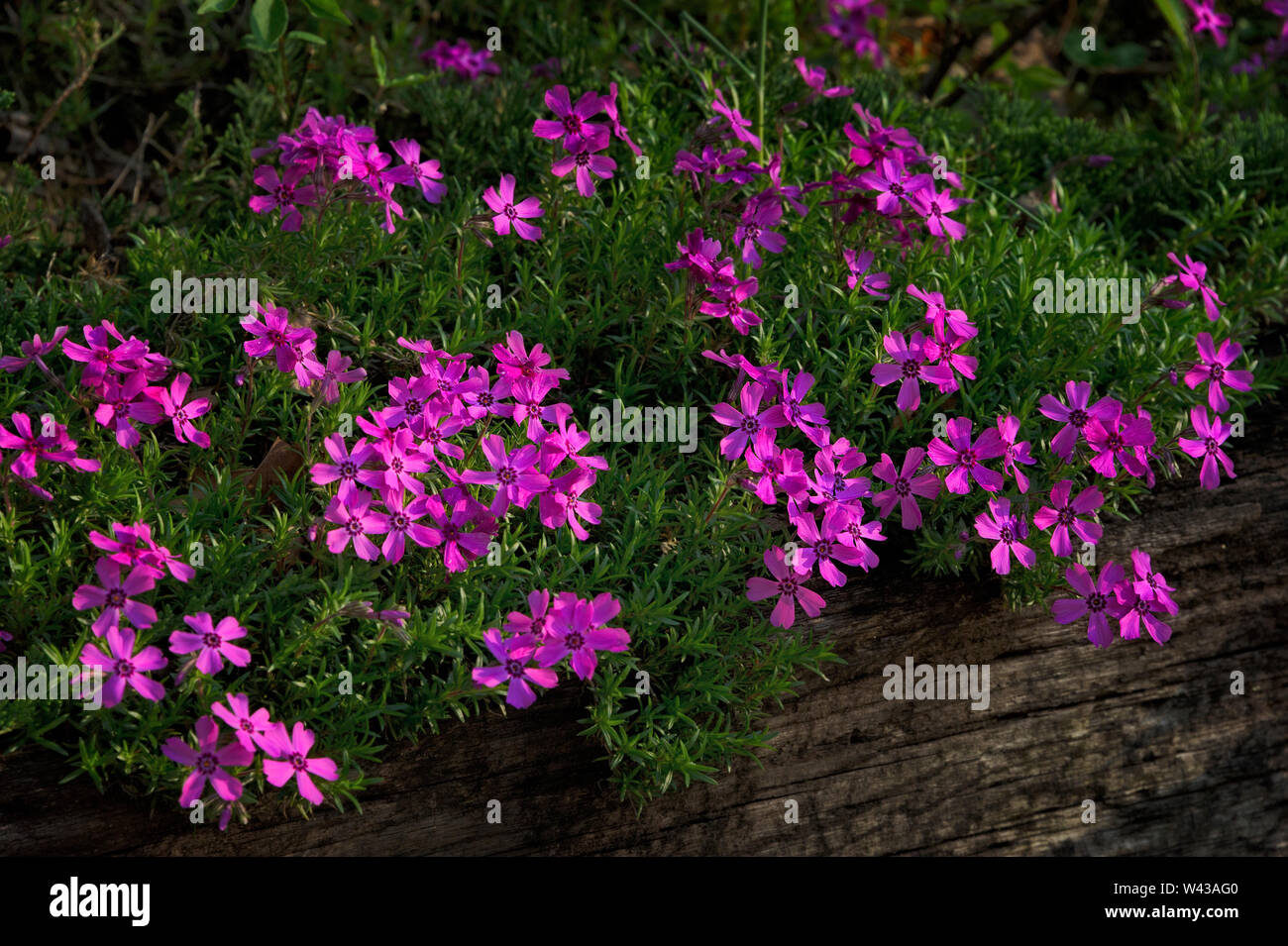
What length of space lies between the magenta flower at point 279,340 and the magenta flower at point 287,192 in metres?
0.44

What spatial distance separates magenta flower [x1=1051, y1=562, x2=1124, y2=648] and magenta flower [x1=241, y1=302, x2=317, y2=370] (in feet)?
5.68

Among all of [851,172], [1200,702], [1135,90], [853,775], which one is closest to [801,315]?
[851,172]

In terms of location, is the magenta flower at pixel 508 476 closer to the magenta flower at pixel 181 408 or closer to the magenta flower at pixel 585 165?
the magenta flower at pixel 181 408

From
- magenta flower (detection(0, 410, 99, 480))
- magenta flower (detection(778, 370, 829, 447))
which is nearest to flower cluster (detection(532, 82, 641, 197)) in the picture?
magenta flower (detection(778, 370, 829, 447))

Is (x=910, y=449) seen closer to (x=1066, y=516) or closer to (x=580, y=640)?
(x=1066, y=516)

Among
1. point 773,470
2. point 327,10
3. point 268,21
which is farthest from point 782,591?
point 268,21

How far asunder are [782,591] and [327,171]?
155 cm

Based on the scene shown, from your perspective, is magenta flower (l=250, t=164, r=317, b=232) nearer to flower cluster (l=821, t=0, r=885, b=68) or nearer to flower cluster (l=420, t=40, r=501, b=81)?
flower cluster (l=420, t=40, r=501, b=81)

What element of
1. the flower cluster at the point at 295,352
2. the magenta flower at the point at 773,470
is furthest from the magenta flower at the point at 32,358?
the magenta flower at the point at 773,470

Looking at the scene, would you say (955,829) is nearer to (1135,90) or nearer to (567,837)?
(567,837)

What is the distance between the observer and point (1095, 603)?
2.58 m

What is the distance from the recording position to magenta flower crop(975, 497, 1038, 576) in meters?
2.64

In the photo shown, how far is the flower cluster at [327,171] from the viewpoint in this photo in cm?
285

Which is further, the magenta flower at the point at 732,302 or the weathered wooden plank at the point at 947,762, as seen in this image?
the magenta flower at the point at 732,302
